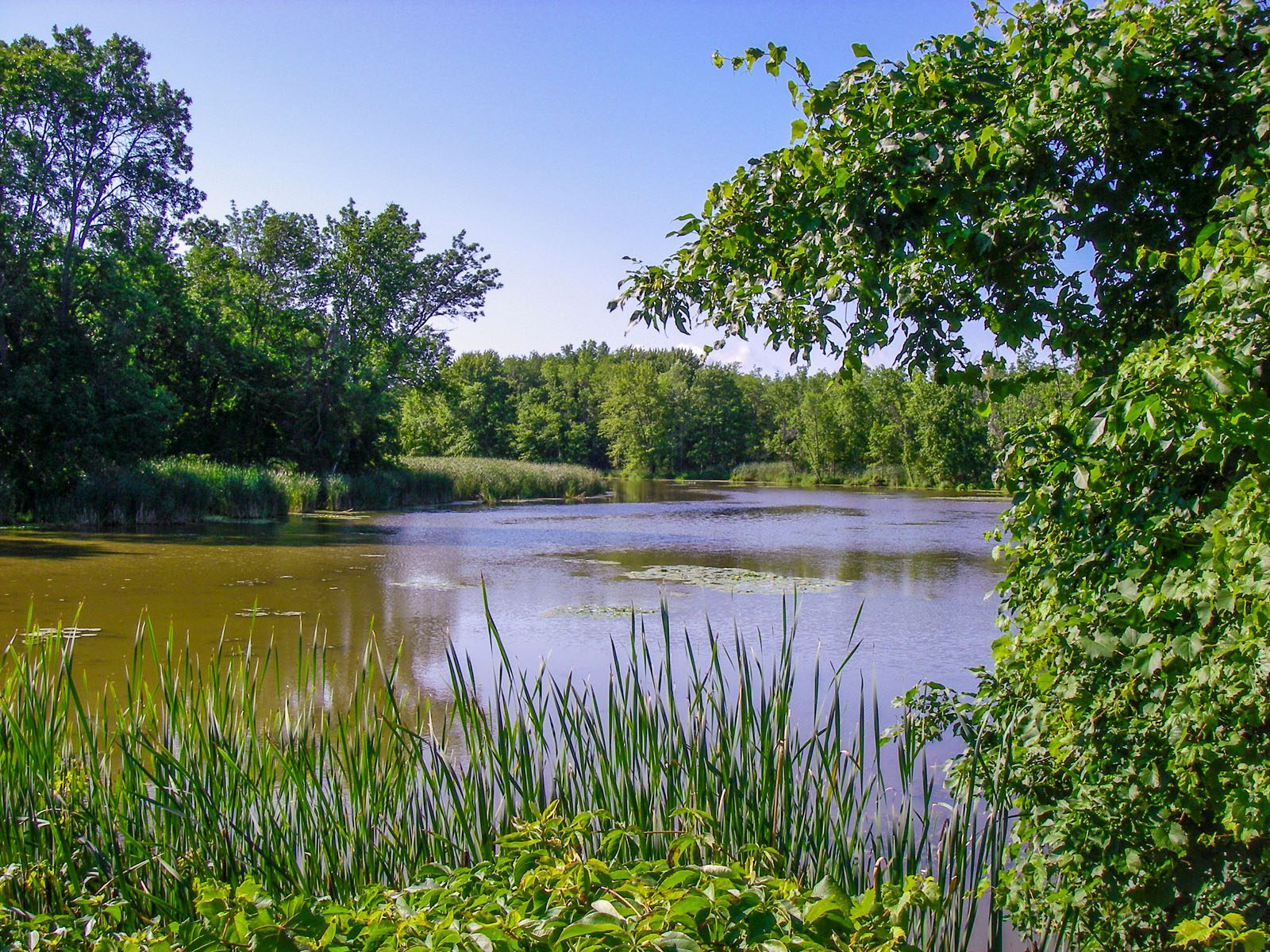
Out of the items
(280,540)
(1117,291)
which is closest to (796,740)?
(1117,291)

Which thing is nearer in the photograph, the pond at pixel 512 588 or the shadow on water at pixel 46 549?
the pond at pixel 512 588

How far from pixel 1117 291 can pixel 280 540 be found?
15.6 metres

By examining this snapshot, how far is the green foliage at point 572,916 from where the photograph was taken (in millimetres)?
1351

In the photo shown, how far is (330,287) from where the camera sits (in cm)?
3111

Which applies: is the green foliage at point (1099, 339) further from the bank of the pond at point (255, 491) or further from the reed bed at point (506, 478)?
the reed bed at point (506, 478)

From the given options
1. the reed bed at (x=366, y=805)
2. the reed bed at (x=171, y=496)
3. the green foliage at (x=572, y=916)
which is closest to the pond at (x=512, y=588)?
the reed bed at (x=366, y=805)

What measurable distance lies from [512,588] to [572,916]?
974cm

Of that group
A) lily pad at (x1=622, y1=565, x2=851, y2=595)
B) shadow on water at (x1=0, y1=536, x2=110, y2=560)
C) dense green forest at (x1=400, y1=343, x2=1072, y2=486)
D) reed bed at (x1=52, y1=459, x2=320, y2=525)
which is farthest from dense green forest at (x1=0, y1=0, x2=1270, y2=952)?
dense green forest at (x1=400, y1=343, x2=1072, y2=486)

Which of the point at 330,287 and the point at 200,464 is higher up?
the point at 330,287

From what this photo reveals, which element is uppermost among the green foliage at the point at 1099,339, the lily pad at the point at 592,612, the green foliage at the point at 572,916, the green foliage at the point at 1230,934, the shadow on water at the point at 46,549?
the green foliage at the point at 1099,339

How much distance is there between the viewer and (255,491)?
21.9 meters

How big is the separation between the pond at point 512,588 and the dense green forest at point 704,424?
29.3 m

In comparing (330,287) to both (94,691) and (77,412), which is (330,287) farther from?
(94,691)

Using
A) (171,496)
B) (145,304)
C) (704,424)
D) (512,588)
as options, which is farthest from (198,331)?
(704,424)
